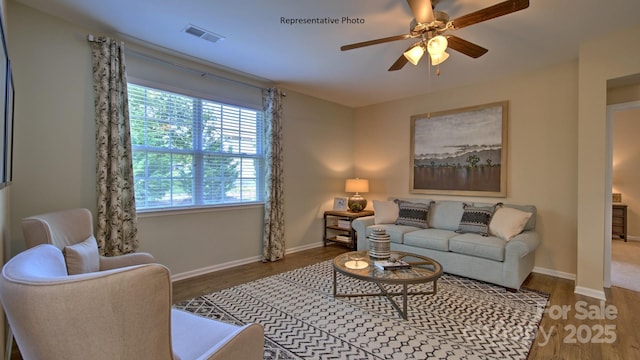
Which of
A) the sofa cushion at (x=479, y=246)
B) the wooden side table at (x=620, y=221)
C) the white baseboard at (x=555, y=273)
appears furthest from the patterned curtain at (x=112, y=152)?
the wooden side table at (x=620, y=221)

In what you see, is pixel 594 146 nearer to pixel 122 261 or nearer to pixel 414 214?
pixel 414 214

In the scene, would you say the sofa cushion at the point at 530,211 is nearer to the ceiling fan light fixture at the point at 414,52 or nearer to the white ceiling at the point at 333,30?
the white ceiling at the point at 333,30

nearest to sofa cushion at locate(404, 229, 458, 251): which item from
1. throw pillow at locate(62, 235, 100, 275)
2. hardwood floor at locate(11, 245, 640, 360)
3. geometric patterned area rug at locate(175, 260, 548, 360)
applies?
geometric patterned area rug at locate(175, 260, 548, 360)

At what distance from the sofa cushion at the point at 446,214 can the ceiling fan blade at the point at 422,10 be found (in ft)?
8.83

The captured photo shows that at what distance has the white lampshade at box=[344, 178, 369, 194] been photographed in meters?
5.20

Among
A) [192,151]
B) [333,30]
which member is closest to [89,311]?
[333,30]

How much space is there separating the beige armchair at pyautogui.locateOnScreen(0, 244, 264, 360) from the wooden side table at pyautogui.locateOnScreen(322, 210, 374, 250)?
406cm

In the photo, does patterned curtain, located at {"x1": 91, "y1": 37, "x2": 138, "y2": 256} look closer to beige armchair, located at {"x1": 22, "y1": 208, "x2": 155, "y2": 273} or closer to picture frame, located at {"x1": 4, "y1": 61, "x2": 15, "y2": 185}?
beige armchair, located at {"x1": 22, "y1": 208, "x2": 155, "y2": 273}

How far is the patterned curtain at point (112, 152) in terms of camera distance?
2.80 metres

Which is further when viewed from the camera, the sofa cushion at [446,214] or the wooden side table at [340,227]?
the wooden side table at [340,227]

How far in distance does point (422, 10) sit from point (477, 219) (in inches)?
106

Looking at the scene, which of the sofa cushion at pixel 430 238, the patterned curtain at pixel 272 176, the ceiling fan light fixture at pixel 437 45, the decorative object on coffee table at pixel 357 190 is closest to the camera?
the ceiling fan light fixture at pixel 437 45

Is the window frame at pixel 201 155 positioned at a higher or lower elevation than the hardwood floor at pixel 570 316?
higher

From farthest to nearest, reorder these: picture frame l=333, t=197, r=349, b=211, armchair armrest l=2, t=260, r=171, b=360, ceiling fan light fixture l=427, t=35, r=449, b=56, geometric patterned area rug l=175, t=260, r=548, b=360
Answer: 1. picture frame l=333, t=197, r=349, b=211
2. ceiling fan light fixture l=427, t=35, r=449, b=56
3. geometric patterned area rug l=175, t=260, r=548, b=360
4. armchair armrest l=2, t=260, r=171, b=360
